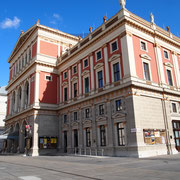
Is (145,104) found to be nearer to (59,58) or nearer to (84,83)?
(84,83)

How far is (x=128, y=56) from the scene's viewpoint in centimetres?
2505

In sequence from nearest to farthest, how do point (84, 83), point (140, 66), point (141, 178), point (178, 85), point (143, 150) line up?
point (141, 178) < point (143, 150) < point (140, 66) < point (178, 85) < point (84, 83)

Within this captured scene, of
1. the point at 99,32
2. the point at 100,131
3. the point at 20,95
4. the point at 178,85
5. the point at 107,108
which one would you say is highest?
the point at 99,32

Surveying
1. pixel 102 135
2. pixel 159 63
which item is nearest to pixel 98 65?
pixel 159 63

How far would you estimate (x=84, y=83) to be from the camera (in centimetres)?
3259

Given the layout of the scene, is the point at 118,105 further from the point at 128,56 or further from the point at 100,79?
the point at 128,56

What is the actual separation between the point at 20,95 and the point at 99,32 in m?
26.0

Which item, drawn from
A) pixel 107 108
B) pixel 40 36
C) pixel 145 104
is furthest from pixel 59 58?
pixel 145 104

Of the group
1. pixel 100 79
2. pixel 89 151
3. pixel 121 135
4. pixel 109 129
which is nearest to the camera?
pixel 121 135

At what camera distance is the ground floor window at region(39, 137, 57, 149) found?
117ft

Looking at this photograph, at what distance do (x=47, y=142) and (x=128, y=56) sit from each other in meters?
21.3

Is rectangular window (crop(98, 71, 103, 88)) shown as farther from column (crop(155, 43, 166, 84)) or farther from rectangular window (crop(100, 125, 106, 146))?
column (crop(155, 43, 166, 84))

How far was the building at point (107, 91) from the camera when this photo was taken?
79.9ft

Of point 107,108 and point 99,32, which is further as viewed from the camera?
point 99,32
